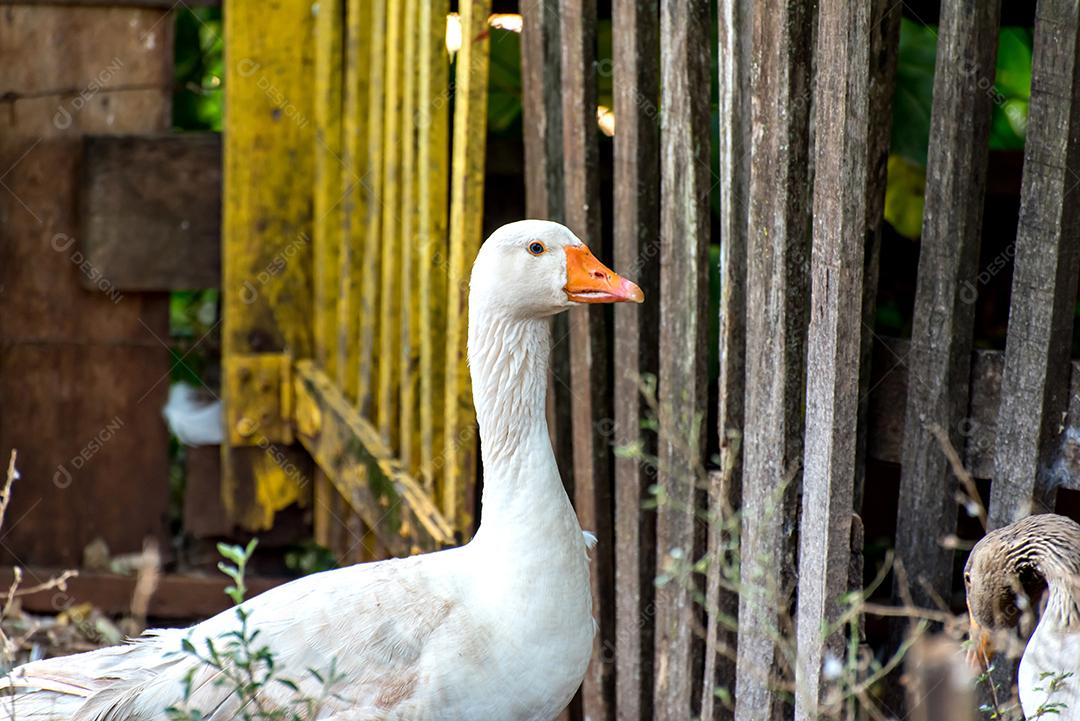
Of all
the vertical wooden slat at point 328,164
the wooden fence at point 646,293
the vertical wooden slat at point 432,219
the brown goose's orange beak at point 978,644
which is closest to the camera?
the wooden fence at point 646,293

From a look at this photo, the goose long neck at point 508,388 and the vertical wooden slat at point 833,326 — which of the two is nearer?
the vertical wooden slat at point 833,326

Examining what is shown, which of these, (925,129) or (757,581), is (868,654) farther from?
(925,129)

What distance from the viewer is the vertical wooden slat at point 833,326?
287 cm

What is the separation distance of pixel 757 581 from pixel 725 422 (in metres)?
0.38

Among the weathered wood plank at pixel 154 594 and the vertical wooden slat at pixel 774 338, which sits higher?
the vertical wooden slat at pixel 774 338

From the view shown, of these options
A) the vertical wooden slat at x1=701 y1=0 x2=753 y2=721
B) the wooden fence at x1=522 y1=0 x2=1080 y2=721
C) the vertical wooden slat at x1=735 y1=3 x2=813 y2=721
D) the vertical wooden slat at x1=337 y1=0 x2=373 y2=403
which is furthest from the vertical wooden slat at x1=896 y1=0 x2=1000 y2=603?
the vertical wooden slat at x1=337 y1=0 x2=373 y2=403

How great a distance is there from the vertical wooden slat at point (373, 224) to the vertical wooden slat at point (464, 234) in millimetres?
843

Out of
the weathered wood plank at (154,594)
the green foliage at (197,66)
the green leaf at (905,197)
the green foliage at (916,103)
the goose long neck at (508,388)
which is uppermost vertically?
the green foliage at (197,66)

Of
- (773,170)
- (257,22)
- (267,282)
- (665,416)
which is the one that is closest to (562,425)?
(665,416)

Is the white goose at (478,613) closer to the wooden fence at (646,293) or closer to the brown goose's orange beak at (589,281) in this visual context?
the brown goose's orange beak at (589,281)

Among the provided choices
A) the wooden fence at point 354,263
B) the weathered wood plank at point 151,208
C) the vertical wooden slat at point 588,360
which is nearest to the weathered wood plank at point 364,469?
the wooden fence at point 354,263

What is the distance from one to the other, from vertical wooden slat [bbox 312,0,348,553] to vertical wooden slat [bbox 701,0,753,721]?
8.49 ft

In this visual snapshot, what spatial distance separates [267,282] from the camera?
5918mm

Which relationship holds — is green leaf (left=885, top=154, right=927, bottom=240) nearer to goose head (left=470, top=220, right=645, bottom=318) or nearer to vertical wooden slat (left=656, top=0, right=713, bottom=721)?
vertical wooden slat (left=656, top=0, right=713, bottom=721)
